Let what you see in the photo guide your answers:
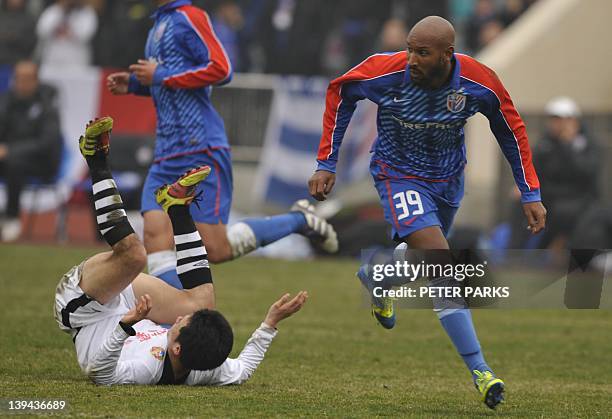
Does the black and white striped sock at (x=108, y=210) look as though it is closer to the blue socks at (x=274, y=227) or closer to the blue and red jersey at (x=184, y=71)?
the blue and red jersey at (x=184, y=71)

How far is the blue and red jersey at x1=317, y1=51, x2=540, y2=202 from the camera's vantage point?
24.6 ft

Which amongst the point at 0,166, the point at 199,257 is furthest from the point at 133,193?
the point at 199,257

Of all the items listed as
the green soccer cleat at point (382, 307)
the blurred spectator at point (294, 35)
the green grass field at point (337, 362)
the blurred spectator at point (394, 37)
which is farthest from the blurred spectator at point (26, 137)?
the green soccer cleat at point (382, 307)

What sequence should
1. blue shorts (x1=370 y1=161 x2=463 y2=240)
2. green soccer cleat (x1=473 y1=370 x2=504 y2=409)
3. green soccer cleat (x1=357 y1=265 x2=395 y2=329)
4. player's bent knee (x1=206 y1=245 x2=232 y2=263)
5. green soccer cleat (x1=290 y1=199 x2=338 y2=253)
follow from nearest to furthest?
green soccer cleat (x1=473 y1=370 x2=504 y2=409) → blue shorts (x1=370 y1=161 x2=463 y2=240) → green soccer cleat (x1=357 y1=265 x2=395 y2=329) → player's bent knee (x1=206 y1=245 x2=232 y2=263) → green soccer cleat (x1=290 y1=199 x2=338 y2=253)

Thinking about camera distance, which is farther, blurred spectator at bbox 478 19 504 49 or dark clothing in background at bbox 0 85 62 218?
blurred spectator at bbox 478 19 504 49

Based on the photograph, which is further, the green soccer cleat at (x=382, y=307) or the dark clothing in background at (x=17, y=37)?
the dark clothing in background at (x=17, y=37)

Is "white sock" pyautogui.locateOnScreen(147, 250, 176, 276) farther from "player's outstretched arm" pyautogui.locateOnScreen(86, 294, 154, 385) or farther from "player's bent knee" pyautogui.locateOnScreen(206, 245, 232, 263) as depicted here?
"player's outstretched arm" pyautogui.locateOnScreen(86, 294, 154, 385)

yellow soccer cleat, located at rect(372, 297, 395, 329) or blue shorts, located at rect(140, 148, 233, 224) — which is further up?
blue shorts, located at rect(140, 148, 233, 224)

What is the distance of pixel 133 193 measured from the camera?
16969mm

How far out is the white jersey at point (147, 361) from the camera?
23.7 feet

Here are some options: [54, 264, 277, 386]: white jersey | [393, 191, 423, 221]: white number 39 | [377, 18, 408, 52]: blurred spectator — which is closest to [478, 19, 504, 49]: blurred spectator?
[377, 18, 408, 52]: blurred spectator

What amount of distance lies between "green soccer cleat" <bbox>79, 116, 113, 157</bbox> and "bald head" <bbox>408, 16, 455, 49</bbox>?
6.13 feet

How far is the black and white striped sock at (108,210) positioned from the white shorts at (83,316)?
273mm

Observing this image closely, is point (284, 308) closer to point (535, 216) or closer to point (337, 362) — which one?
point (535, 216)
